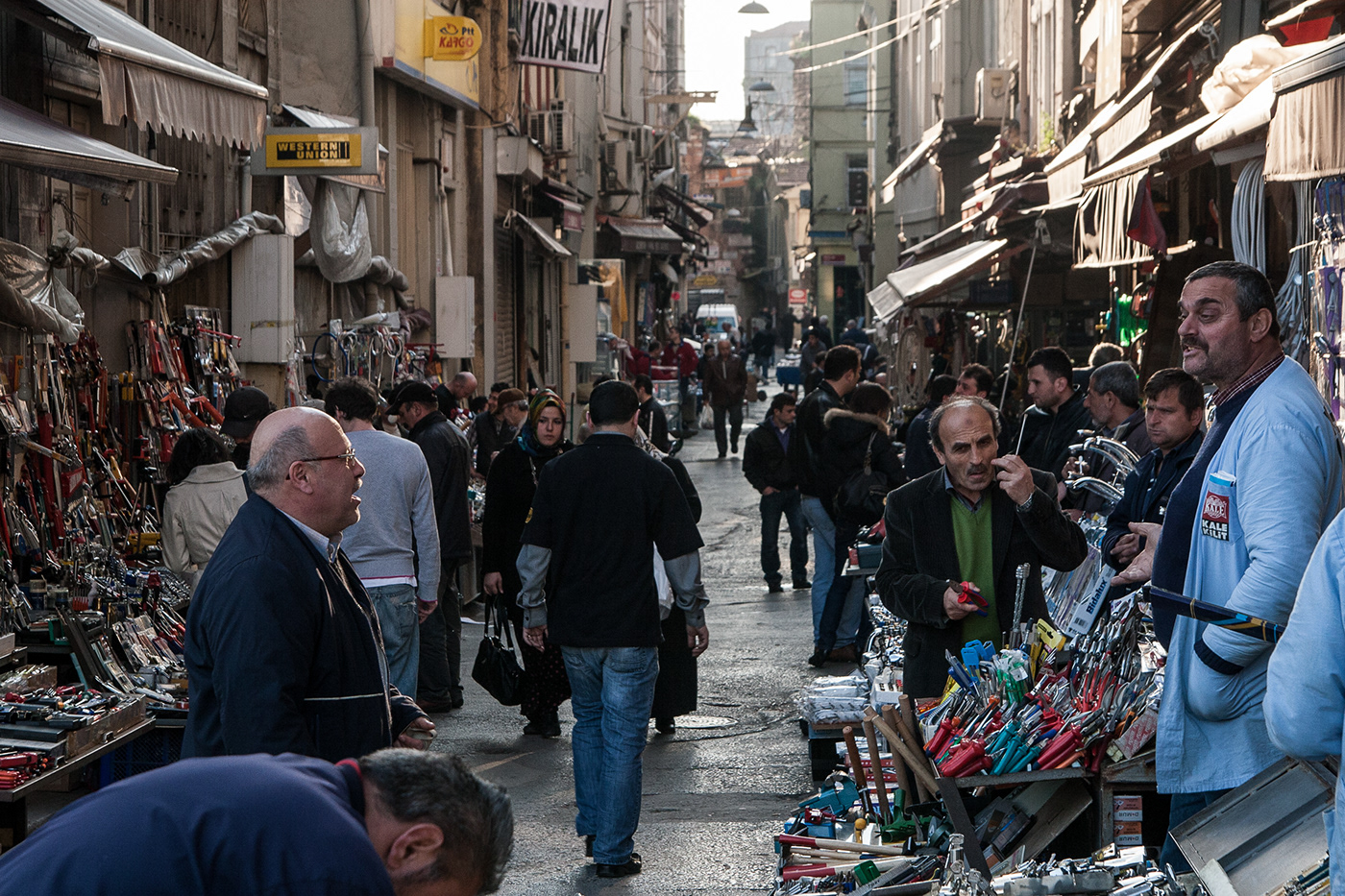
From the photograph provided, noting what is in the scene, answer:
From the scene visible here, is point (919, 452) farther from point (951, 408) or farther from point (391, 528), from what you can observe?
point (951, 408)

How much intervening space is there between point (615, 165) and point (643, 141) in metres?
4.70

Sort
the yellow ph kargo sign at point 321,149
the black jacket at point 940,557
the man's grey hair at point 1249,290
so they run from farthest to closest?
the yellow ph kargo sign at point 321,149 → the black jacket at point 940,557 → the man's grey hair at point 1249,290

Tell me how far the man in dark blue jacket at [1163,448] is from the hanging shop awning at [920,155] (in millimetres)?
22128

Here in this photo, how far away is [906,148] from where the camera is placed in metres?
38.4

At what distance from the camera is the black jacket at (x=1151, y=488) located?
6.07 m

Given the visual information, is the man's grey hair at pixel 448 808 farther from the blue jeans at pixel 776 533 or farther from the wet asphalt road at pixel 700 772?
the blue jeans at pixel 776 533

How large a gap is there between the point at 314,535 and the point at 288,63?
11266 millimetres

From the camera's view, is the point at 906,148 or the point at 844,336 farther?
the point at 906,148

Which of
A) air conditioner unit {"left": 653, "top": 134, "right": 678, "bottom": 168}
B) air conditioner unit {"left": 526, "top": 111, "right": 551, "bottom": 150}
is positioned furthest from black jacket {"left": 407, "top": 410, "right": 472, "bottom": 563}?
air conditioner unit {"left": 653, "top": 134, "right": 678, "bottom": 168}

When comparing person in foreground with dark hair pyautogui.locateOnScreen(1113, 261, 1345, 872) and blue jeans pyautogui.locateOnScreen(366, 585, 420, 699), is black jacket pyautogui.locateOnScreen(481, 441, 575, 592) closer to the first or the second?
blue jeans pyautogui.locateOnScreen(366, 585, 420, 699)

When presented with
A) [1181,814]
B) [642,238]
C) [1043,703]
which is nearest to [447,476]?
[1043,703]

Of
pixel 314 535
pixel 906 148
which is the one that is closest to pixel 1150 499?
pixel 314 535

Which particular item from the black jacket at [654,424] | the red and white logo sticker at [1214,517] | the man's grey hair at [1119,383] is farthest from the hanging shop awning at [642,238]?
the red and white logo sticker at [1214,517]

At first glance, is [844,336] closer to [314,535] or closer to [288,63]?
[288,63]
